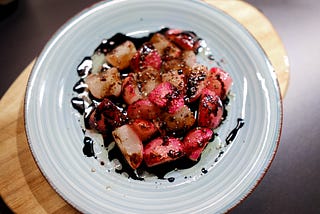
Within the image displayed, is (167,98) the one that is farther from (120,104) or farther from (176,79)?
(120,104)

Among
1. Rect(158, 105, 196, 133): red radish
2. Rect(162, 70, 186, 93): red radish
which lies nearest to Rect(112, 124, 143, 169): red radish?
Rect(158, 105, 196, 133): red radish

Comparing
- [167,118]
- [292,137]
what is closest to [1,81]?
[167,118]

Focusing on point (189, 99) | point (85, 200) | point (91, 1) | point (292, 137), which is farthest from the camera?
point (91, 1)

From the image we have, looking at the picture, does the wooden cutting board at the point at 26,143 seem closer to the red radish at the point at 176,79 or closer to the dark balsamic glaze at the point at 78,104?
the dark balsamic glaze at the point at 78,104

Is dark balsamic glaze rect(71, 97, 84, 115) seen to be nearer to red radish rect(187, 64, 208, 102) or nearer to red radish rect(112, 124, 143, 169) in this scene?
red radish rect(112, 124, 143, 169)

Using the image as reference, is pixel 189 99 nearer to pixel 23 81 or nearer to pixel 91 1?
pixel 23 81

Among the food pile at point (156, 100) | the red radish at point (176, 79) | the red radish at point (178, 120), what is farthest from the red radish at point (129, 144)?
the red radish at point (176, 79)
